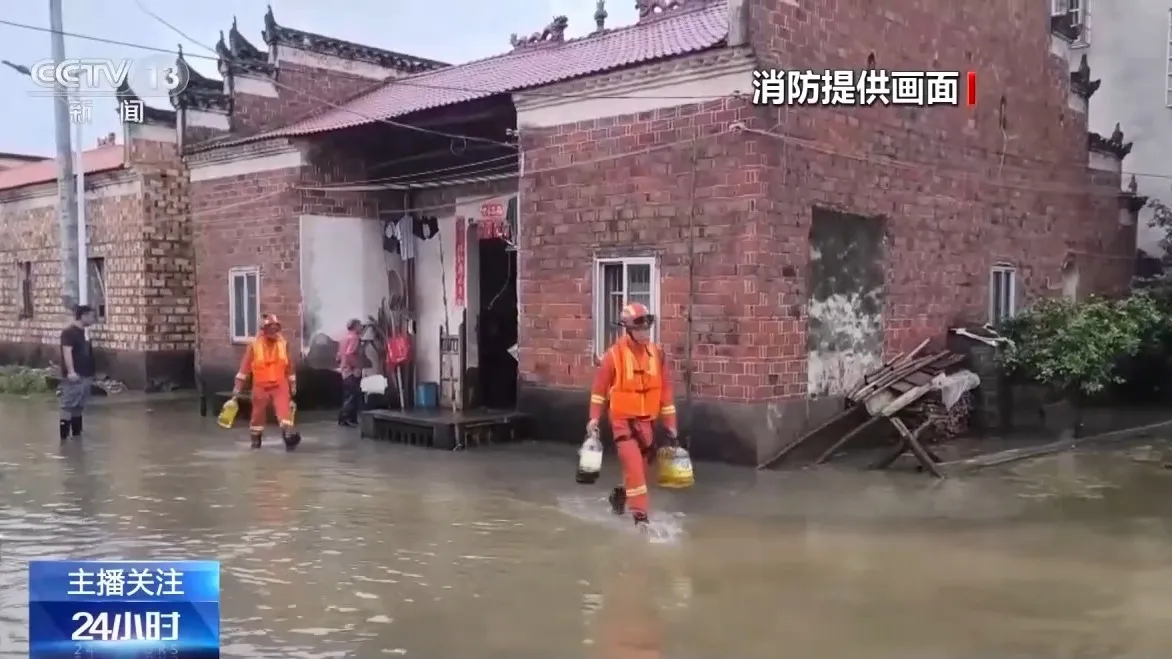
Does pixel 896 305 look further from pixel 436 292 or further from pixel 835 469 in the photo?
pixel 436 292

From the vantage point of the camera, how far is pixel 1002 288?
14.1 meters

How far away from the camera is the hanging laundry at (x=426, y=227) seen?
1498cm

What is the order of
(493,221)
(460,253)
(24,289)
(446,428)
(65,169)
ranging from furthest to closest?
(24,289) → (65,169) → (460,253) → (493,221) → (446,428)

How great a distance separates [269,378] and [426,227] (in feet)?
13.5

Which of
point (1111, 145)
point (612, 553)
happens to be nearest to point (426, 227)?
point (612, 553)

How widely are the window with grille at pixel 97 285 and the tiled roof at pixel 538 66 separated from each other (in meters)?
5.60

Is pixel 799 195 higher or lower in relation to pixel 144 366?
higher

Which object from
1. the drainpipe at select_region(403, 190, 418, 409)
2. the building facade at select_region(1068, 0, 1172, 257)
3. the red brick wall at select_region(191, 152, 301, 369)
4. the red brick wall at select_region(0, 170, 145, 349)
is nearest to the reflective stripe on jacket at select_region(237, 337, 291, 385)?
the drainpipe at select_region(403, 190, 418, 409)

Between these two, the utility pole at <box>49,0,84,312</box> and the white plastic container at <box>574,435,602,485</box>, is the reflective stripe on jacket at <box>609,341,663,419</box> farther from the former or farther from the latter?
the utility pole at <box>49,0,84,312</box>

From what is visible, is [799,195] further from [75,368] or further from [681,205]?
[75,368]

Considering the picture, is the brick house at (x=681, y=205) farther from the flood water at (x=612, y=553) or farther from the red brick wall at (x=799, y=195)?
the flood water at (x=612, y=553)

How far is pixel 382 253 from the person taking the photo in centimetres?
1558

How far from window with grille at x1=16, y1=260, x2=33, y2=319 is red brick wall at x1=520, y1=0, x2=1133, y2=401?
15169 mm

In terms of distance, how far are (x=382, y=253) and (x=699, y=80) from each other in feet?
22.5
